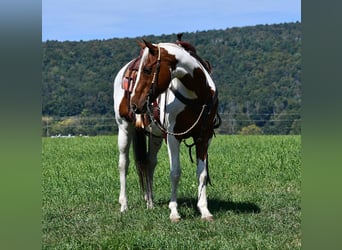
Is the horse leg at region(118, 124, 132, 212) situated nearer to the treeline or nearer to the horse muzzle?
the horse muzzle

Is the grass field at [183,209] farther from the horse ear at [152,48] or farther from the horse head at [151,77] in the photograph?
the horse ear at [152,48]

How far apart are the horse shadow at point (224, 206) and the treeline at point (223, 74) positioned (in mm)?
31695

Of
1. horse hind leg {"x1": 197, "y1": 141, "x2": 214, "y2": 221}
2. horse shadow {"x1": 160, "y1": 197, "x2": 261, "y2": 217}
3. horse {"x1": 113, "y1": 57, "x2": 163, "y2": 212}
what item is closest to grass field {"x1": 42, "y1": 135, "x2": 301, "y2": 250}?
horse shadow {"x1": 160, "y1": 197, "x2": 261, "y2": 217}

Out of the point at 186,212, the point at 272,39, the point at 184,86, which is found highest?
the point at 272,39

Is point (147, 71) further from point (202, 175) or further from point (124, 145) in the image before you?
point (124, 145)

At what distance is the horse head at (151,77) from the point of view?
595 cm

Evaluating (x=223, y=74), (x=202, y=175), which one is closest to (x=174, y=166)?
(x=202, y=175)

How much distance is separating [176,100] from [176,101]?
11mm

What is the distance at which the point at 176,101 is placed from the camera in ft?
21.1

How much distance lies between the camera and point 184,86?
21.0 ft
